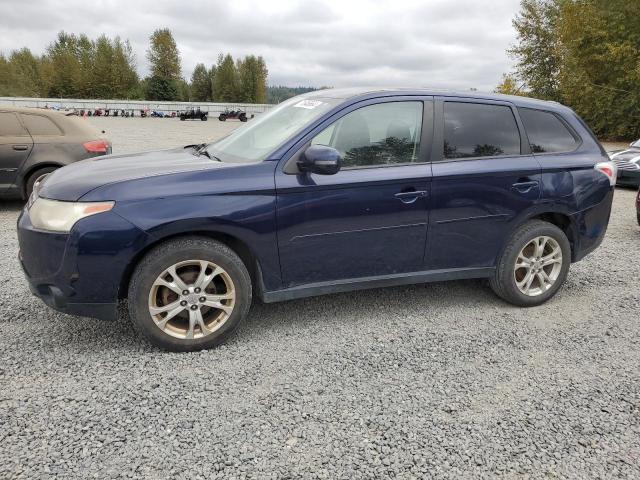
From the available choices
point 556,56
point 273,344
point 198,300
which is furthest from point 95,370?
point 556,56

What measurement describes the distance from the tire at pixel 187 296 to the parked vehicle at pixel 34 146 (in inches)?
200

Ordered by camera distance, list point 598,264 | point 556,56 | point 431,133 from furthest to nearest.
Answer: point 556,56 → point 598,264 → point 431,133

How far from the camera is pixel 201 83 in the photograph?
4058 inches

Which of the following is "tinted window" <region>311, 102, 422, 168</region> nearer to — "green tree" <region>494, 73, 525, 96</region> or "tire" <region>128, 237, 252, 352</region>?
"tire" <region>128, 237, 252, 352</region>

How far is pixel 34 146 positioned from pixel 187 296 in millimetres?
5424

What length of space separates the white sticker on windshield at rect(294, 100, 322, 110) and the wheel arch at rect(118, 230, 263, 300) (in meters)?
1.23

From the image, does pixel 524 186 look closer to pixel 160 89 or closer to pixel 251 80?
pixel 160 89

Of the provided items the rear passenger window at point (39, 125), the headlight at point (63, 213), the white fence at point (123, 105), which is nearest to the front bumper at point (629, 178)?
the rear passenger window at point (39, 125)

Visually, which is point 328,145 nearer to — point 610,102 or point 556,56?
point 610,102

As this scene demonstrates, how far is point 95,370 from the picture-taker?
3.07m

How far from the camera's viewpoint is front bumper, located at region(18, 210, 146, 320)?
3.02m

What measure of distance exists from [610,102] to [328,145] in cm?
3021

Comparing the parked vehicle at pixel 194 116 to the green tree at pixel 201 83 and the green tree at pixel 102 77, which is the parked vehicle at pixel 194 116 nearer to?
the green tree at pixel 102 77

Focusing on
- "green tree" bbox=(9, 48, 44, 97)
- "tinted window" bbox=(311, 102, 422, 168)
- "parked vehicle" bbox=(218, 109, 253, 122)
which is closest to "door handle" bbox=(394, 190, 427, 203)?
"tinted window" bbox=(311, 102, 422, 168)
